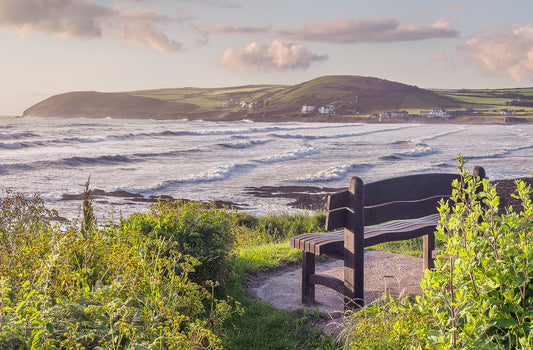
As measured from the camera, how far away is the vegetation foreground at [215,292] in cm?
240

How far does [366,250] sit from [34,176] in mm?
19499

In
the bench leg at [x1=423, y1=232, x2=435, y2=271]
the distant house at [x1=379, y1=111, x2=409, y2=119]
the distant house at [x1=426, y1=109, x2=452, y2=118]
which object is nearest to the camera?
the bench leg at [x1=423, y1=232, x2=435, y2=271]

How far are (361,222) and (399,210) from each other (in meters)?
0.84

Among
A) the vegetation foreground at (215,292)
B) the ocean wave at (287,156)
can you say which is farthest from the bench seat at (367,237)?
the ocean wave at (287,156)

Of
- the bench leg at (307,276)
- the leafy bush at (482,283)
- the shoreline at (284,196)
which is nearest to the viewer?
the leafy bush at (482,283)

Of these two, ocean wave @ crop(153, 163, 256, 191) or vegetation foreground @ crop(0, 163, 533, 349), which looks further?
ocean wave @ crop(153, 163, 256, 191)

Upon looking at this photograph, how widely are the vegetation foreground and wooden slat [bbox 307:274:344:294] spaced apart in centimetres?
35

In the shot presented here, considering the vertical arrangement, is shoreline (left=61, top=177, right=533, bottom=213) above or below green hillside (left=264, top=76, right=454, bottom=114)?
below

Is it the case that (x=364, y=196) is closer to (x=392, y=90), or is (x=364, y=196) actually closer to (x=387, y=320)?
(x=387, y=320)

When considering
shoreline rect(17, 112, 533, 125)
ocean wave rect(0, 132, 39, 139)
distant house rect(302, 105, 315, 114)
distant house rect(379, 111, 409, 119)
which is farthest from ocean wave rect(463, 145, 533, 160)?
distant house rect(302, 105, 315, 114)

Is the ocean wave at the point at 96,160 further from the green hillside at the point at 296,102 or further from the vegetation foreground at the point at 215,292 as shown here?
the green hillside at the point at 296,102

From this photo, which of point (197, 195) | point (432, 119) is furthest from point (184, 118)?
point (197, 195)

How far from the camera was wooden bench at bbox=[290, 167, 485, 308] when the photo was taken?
5.09 metres

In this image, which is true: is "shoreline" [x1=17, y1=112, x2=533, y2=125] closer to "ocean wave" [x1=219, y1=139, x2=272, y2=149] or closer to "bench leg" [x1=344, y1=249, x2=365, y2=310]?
"ocean wave" [x1=219, y1=139, x2=272, y2=149]
